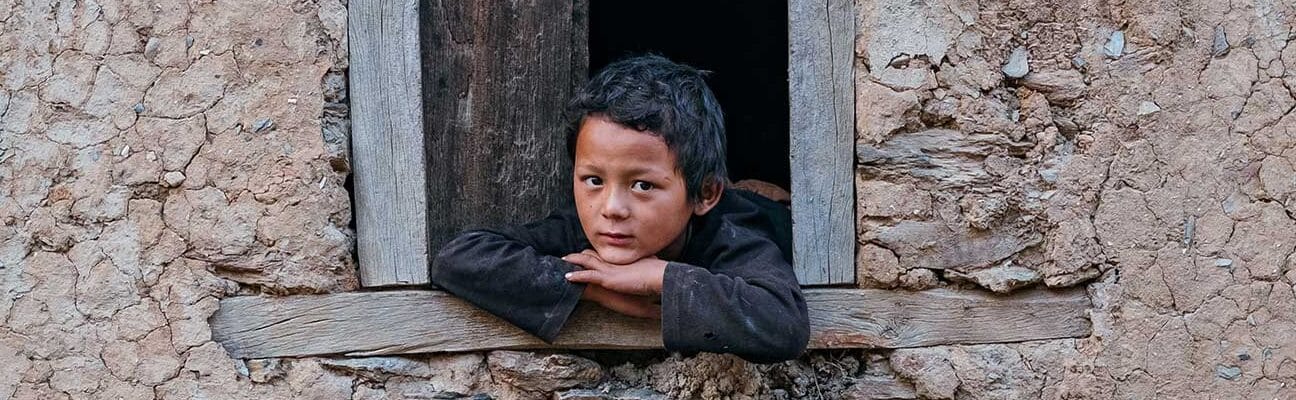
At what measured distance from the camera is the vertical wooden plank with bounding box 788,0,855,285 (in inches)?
112

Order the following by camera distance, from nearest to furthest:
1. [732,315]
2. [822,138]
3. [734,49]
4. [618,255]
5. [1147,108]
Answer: [732,315] < [618,255] < [1147,108] < [822,138] < [734,49]

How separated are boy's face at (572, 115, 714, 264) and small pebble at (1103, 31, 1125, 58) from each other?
2.87 ft

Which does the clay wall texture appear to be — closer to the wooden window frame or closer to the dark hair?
the wooden window frame

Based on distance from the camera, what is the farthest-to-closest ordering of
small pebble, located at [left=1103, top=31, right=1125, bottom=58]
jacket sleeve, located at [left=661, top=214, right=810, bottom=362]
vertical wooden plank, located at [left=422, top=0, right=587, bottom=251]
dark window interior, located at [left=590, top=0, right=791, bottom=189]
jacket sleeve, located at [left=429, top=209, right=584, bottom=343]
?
dark window interior, located at [left=590, top=0, right=791, bottom=189], vertical wooden plank, located at [left=422, top=0, right=587, bottom=251], small pebble, located at [left=1103, top=31, right=1125, bottom=58], jacket sleeve, located at [left=429, top=209, right=584, bottom=343], jacket sleeve, located at [left=661, top=214, right=810, bottom=362]

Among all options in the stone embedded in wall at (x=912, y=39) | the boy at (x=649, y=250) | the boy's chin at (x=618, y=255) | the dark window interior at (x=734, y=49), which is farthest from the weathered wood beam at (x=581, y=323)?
the dark window interior at (x=734, y=49)

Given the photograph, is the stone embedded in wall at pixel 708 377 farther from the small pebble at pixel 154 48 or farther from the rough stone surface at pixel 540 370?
the small pebble at pixel 154 48

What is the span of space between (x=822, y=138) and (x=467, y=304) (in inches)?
30.9

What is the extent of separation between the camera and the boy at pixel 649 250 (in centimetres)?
257

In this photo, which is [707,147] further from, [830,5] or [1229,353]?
[1229,353]

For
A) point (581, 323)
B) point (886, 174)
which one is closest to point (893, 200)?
point (886, 174)

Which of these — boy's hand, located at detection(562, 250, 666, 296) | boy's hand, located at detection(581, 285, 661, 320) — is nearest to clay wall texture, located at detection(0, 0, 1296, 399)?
boy's hand, located at detection(581, 285, 661, 320)

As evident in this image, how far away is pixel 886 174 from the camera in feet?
9.27

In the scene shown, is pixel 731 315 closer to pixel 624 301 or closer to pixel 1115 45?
pixel 624 301

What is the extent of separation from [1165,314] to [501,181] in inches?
53.8
